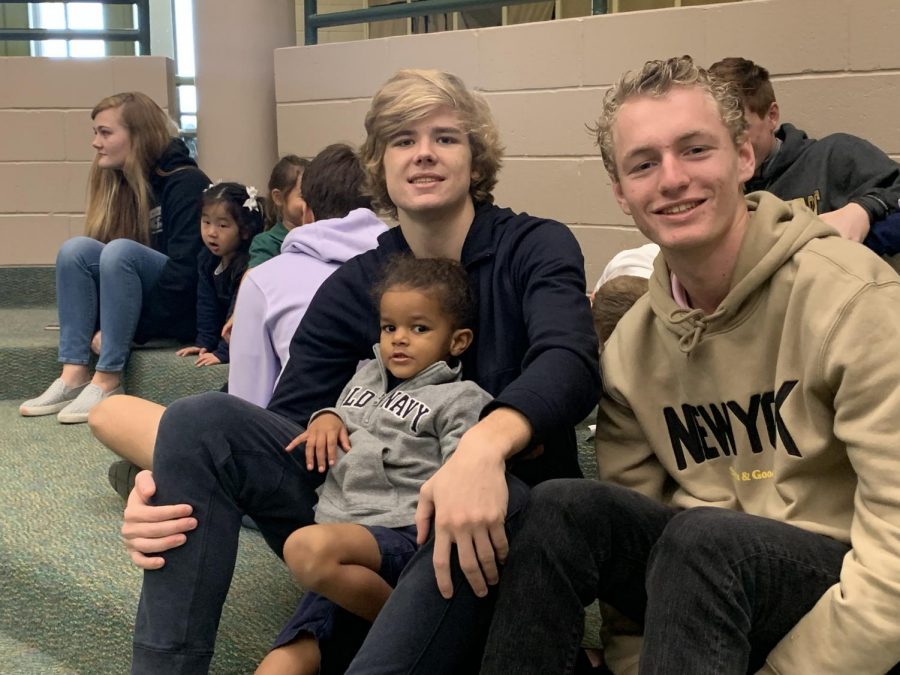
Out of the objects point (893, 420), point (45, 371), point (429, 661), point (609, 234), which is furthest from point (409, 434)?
point (45, 371)

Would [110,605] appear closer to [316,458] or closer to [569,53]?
[316,458]

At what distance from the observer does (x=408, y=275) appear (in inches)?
63.1

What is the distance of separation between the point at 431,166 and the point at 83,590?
101 cm

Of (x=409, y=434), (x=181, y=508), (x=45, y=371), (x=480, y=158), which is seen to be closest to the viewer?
(x=181, y=508)

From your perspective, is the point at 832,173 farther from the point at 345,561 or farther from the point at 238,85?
the point at 238,85

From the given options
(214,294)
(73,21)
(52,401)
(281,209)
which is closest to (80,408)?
(52,401)

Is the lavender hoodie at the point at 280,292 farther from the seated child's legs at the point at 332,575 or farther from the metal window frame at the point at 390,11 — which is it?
the metal window frame at the point at 390,11

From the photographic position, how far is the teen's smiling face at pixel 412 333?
1579 mm

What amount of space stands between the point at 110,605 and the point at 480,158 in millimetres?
1036

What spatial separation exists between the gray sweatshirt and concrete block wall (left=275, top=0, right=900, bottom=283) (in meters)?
1.42

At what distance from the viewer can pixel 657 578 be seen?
3.76 ft

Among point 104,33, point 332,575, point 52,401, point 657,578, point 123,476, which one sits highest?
point 104,33

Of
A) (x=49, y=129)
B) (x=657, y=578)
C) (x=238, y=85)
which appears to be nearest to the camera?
(x=657, y=578)

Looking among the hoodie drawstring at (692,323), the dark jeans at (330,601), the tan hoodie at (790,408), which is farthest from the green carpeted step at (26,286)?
the hoodie drawstring at (692,323)
